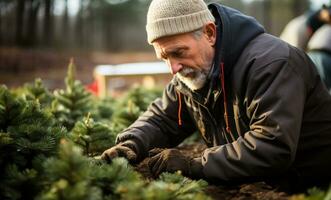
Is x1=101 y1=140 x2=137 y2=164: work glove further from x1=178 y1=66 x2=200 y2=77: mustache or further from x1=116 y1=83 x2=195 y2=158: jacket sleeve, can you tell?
x1=178 y1=66 x2=200 y2=77: mustache

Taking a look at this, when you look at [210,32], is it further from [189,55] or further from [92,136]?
[92,136]

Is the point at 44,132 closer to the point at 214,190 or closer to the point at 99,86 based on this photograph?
the point at 214,190

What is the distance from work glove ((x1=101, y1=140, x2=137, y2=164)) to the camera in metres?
3.32

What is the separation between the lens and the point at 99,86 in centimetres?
1066

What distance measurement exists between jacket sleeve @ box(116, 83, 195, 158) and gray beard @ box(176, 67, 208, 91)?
49 centimetres

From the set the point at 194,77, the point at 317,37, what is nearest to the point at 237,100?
the point at 194,77

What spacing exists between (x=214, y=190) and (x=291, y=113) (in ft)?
2.49

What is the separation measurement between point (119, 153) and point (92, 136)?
1.08 feet

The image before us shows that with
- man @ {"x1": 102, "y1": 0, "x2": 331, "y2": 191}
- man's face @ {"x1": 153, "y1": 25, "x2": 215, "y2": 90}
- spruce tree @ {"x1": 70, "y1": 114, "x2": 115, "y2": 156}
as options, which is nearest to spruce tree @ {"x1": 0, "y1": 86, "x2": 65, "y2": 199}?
spruce tree @ {"x1": 70, "y1": 114, "x2": 115, "y2": 156}

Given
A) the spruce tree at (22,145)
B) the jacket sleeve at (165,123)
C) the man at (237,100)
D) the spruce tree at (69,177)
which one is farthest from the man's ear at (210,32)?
the spruce tree at (69,177)

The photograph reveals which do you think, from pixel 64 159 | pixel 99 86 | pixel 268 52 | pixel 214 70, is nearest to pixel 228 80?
pixel 214 70

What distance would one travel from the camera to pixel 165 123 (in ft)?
13.1

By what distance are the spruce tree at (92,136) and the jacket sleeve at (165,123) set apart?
0.19 metres

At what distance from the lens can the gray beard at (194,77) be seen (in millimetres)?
3338
